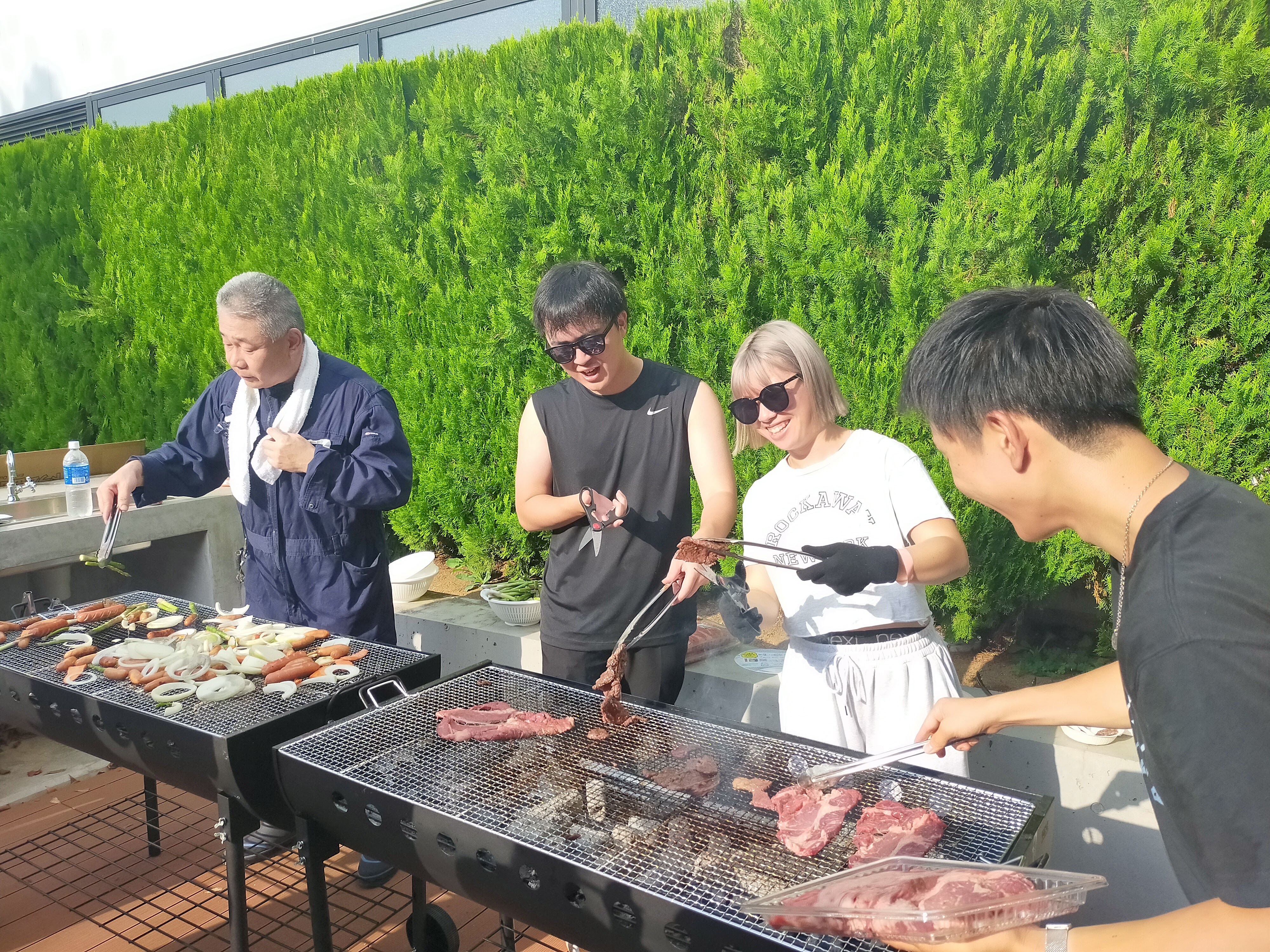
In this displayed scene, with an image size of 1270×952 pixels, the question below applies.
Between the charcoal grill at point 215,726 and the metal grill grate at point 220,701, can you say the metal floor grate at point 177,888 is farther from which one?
the metal grill grate at point 220,701

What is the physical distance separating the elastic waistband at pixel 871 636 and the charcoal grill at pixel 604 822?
440 mm

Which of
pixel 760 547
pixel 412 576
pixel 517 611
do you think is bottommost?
pixel 517 611

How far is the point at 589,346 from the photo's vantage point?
3.07 m

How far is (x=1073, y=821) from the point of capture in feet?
11.1

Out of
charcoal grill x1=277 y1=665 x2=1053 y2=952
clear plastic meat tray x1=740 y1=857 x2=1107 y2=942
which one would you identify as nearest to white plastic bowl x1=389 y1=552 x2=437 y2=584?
charcoal grill x1=277 y1=665 x2=1053 y2=952

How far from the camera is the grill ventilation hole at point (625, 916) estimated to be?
5.76 feet

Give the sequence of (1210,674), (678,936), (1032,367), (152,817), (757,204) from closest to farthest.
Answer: (1210,674)
(1032,367)
(678,936)
(152,817)
(757,204)

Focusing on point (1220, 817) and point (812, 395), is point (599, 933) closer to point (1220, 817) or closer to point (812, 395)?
point (1220, 817)

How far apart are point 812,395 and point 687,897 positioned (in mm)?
1633

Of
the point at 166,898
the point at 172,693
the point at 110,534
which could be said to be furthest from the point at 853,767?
the point at 110,534

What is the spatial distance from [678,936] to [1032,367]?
1.23 metres

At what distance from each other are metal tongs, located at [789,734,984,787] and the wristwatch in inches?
27.9

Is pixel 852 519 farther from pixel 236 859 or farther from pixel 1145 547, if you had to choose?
pixel 236 859

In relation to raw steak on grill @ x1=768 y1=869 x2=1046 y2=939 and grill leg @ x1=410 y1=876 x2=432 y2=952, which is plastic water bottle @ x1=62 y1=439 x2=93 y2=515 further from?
raw steak on grill @ x1=768 y1=869 x2=1046 y2=939
